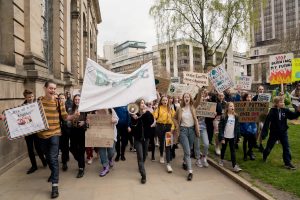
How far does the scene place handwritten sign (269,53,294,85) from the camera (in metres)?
11.4

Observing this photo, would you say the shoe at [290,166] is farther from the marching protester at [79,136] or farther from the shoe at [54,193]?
the shoe at [54,193]

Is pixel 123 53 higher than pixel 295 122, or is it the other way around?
pixel 123 53

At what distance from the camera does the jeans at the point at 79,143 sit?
7.70m

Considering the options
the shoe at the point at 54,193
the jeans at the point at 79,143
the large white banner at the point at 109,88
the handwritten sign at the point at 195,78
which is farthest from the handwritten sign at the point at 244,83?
the shoe at the point at 54,193

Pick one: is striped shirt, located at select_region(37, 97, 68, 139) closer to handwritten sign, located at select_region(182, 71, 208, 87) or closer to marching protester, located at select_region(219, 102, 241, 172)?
marching protester, located at select_region(219, 102, 241, 172)

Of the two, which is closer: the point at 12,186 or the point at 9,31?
the point at 12,186

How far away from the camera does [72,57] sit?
70.6 ft

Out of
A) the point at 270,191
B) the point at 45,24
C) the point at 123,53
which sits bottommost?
the point at 270,191

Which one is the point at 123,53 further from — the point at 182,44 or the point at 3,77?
the point at 3,77

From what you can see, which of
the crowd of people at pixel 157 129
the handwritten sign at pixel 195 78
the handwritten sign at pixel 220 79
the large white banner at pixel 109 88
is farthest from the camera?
the handwritten sign at pixel 195 78

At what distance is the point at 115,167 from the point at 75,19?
49.8ft

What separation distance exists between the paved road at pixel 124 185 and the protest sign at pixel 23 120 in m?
1.15

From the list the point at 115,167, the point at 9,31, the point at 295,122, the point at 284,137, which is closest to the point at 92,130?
the point at 115,167

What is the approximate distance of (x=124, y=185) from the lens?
6.89m
